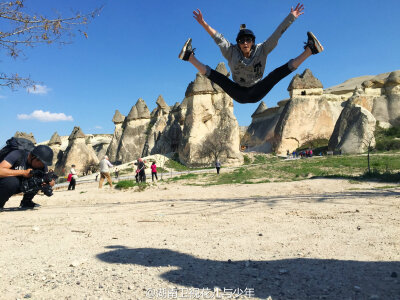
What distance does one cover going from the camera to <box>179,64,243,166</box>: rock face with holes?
23.5 metres

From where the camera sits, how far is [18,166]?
4.62 m

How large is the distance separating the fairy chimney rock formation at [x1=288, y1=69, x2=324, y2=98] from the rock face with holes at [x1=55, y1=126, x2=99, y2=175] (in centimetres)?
2205

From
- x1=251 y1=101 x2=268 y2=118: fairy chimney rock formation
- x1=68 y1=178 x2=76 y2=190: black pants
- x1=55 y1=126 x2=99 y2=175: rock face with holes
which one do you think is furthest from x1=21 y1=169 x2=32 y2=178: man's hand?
x1=251 y1=101 x2=268 y2=118: fairy chimney rock formation

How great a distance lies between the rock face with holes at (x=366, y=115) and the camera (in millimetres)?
19728

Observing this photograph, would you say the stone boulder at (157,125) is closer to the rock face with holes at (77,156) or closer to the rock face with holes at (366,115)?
the rock face with holes at (77,156)

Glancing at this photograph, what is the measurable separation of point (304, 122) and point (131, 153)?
18.6 metres

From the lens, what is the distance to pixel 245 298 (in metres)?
1.93

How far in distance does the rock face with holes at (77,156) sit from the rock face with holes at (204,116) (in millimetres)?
12242

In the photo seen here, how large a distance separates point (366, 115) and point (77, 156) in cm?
2607

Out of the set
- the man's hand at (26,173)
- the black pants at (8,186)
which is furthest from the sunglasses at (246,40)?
the black pants at (8,186)

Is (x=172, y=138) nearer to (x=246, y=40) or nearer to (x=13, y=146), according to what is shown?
(x=13, y=146)

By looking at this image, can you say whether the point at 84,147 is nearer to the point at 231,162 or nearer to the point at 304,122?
the point at 231,162

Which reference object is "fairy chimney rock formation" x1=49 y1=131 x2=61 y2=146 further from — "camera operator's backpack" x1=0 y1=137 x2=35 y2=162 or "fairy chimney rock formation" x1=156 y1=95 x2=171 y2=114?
"camera operator's backpack" x1=0 y1=137 x2=35 y2=162

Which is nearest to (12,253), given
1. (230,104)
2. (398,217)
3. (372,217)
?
(372,217)
